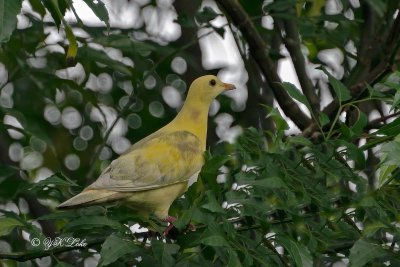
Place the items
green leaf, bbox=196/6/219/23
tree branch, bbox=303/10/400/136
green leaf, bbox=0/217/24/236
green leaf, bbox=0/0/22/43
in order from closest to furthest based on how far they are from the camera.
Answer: green leaf, bbox=0/0/22/43, green leaf, bbox=0/217/24/236, tree branch, bbox=303/10/400/136, green leaf, bbox=196/6/219/23

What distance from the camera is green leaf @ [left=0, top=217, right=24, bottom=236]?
340cm

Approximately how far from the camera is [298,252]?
318cm

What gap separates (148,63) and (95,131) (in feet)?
2.63

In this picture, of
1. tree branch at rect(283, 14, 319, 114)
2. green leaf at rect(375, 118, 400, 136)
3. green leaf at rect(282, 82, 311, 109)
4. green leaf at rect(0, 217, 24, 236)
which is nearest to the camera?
green leaf at rect(375, 118, 400, 136)

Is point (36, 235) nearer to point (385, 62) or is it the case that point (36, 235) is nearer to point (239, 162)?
point (239, 162)

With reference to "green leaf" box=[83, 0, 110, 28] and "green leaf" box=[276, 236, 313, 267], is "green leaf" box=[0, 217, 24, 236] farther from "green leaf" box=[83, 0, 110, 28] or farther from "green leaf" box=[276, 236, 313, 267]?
"green leaf" box=[276, 236, 313, 267]

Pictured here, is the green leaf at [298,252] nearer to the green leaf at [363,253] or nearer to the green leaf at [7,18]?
the green leaf at [363,253]

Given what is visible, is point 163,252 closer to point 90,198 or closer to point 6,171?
point 90,198

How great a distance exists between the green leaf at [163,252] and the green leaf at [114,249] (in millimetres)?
62

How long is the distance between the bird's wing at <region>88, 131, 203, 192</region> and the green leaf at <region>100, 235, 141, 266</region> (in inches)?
37.9

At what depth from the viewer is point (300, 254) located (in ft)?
10.4

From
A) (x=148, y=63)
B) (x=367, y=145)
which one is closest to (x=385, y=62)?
(x=148, y=63)

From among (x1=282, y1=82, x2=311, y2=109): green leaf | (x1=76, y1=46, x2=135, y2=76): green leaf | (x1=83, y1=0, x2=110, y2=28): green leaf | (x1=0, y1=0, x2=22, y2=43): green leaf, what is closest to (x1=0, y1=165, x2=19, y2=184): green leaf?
(x1=76, y1=46, x2=135, y2=76): green leaf

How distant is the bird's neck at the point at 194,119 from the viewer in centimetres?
509
